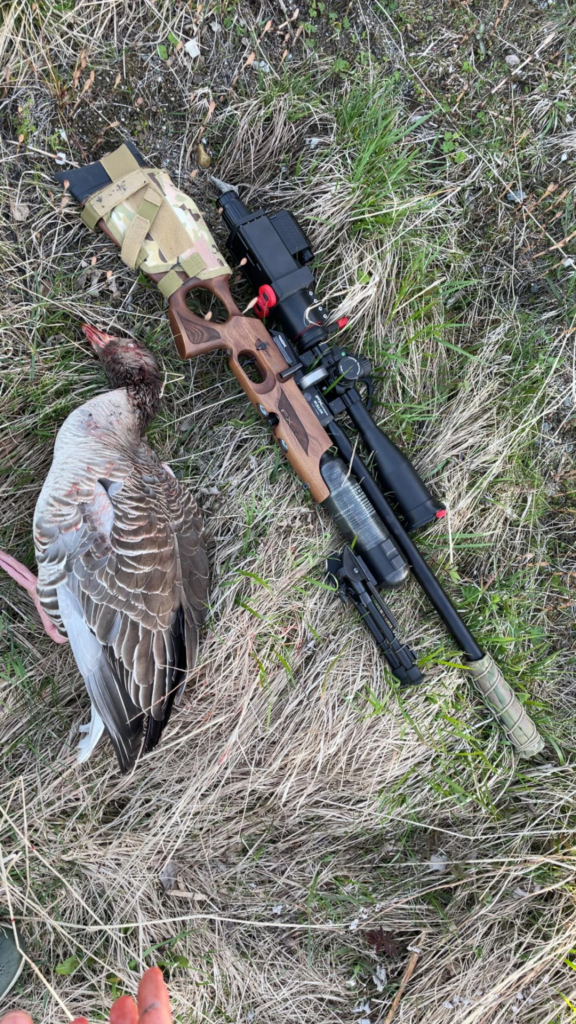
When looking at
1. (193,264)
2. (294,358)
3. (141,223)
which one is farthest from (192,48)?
(294,358)

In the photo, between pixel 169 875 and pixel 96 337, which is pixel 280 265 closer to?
pixel 96 337

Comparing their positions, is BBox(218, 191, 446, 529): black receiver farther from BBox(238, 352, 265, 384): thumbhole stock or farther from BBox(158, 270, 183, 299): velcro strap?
BBox(158, 270, 183, 299): velcro strap

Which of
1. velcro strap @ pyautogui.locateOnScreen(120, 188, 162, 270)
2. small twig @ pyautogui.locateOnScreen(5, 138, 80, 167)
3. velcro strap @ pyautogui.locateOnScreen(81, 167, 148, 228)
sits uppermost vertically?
small twig @ pyautogui.locateOnScreen(5, 138, 80, 167)

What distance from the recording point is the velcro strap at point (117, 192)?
3.46 meters

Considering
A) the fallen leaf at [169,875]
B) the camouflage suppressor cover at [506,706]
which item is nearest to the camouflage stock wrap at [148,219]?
the camouflage suppressor cover at [506,706]

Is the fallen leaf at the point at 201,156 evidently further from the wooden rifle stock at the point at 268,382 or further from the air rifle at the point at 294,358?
the wooden rifle stock at the point at 268,382

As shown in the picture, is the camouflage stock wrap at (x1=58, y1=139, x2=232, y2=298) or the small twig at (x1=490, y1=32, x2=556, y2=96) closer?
the camouflage stock wrap at (x1=58, y1=139, x2=232, y2=298)

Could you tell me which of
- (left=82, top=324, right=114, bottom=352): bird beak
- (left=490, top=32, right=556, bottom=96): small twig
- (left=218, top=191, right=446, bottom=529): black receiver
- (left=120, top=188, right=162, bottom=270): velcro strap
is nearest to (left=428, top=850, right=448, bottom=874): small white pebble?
(left=218, top=191, right=446, bottom=529): black receiver

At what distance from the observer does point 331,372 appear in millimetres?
3662

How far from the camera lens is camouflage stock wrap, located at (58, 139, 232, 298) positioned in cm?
347

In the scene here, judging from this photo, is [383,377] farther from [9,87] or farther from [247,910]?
[247,910]

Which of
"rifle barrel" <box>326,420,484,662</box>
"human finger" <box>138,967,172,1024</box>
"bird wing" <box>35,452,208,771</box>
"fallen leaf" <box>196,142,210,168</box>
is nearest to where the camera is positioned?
"human finger" <box>138,967,172,1024</box>

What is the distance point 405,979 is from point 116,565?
3.09 meters

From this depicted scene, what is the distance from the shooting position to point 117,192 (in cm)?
346
